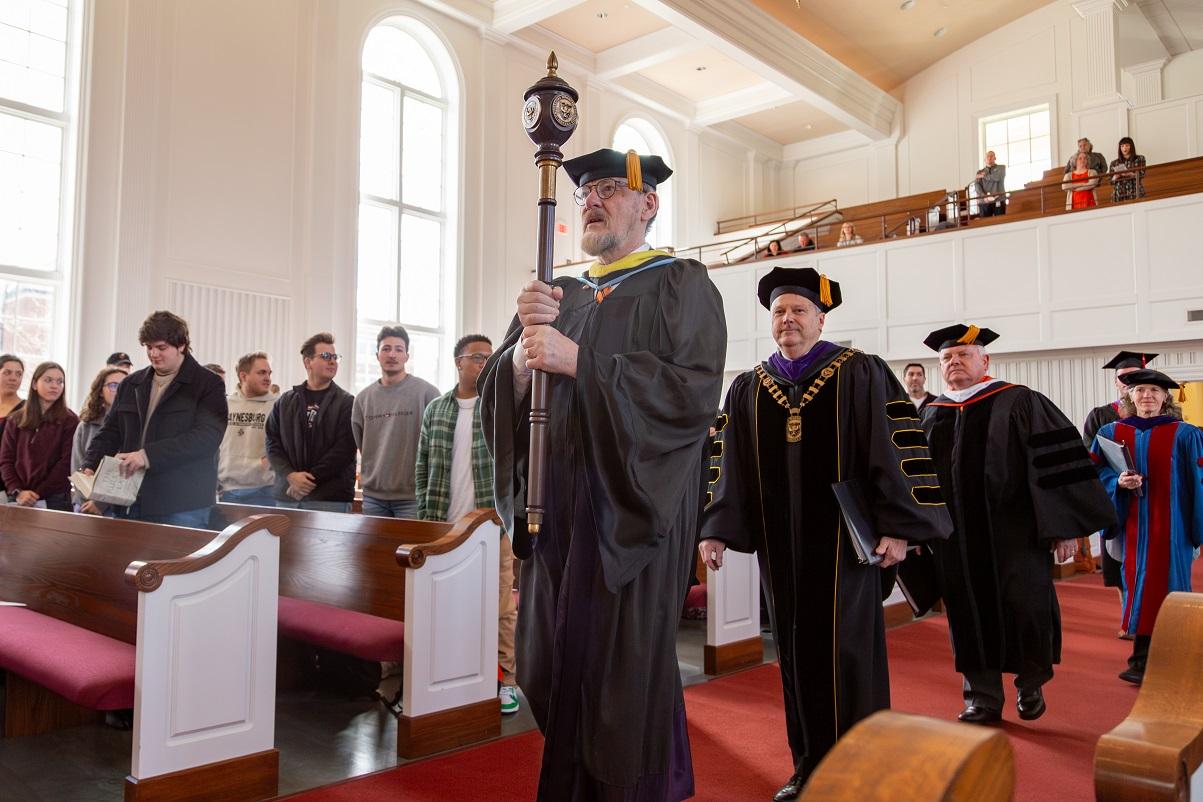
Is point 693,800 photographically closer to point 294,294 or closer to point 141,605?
point 141,605

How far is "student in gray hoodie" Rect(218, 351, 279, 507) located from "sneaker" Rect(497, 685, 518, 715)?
86.9 inches

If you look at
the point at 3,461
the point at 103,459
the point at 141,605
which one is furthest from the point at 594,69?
the point at 141,605

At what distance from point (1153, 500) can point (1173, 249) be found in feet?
25.8

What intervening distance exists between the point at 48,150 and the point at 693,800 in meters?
9.75

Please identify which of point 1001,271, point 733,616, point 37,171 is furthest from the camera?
point 1001,271

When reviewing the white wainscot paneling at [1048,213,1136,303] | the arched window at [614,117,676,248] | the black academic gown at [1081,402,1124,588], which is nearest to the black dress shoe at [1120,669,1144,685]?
the black academic gown at [1081,402,1124,588]

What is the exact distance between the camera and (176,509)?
4.53 m

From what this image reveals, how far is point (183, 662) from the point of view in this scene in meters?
2.96

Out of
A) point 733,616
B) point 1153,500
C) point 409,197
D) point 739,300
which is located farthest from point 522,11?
point 1153,500

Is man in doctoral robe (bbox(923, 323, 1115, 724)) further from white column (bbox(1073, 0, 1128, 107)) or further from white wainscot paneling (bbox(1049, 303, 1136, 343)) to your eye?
white column (bbox(1073, 0, 1128, 107))

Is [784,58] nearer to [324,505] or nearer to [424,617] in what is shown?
[324,505]

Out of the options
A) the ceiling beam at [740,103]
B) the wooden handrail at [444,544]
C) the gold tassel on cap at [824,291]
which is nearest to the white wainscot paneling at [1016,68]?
the ceiling beam at [740,103]

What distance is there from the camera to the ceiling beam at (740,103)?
56.1 feet

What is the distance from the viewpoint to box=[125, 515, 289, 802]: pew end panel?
2.86 metres
